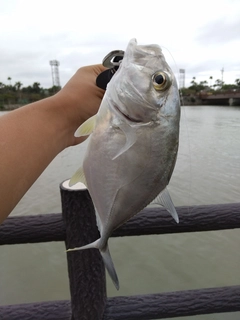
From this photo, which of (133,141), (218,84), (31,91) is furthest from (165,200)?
(218,84)

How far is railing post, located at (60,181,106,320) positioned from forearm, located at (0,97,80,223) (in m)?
0.34

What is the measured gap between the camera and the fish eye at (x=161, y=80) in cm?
97

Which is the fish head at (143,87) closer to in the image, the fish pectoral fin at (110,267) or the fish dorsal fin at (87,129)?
the fish dorsal fin at (87,129)

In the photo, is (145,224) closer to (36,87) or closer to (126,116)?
(126,116)

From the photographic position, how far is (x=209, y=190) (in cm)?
747

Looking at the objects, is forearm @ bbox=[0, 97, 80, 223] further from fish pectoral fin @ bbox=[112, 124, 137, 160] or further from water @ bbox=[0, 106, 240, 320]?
water @ bbox=[0, 106, 240, 320]

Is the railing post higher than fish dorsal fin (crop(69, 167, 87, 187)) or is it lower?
lower

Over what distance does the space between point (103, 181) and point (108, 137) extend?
15cm

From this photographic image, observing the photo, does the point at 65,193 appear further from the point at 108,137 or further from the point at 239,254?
the point at 239,254

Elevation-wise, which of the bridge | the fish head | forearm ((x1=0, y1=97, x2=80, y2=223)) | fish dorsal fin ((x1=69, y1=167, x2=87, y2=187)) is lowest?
the bridge

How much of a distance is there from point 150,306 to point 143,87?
122 cm

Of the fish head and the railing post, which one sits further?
the railing post

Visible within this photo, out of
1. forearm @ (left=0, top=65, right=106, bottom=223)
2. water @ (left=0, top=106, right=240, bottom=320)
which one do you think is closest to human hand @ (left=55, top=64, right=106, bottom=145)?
forearm @ (left=0, top=65, right=106, bottom=223)

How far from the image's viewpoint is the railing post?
4.53 ft
